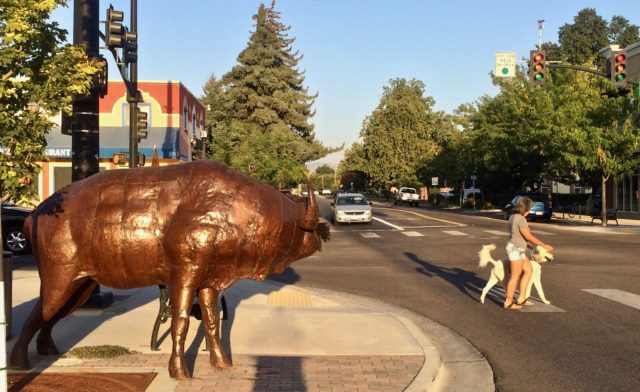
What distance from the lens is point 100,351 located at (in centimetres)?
616

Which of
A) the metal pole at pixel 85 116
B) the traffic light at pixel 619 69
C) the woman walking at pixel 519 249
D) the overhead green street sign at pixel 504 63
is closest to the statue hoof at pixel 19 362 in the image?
the metal pole at pixel 85 116

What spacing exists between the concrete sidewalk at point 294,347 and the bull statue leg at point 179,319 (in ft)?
0.37

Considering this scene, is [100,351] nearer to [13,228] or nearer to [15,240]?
[13,228]

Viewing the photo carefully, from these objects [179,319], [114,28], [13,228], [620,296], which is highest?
[114,28]

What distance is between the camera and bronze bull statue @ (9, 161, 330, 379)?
523 cm

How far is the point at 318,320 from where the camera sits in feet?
26.3

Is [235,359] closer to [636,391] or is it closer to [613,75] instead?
[636,391]

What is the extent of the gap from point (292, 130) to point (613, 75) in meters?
44.2

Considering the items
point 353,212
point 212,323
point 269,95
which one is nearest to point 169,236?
point 212,323

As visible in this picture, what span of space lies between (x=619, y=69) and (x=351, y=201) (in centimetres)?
1398

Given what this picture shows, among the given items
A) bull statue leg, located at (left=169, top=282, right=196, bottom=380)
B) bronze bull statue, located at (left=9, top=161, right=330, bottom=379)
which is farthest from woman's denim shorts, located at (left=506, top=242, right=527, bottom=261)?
bull statue leg, located at (left=169, top=282, right=196, bottom=380)

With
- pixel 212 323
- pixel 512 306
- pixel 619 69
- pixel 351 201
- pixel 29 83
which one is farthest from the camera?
pixel 351 201

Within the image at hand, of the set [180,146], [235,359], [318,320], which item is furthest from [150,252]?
[180,146]

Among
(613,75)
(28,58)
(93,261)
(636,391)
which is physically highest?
(613,75)
